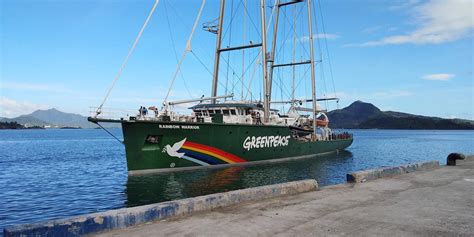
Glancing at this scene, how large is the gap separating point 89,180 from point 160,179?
5167 millimetres

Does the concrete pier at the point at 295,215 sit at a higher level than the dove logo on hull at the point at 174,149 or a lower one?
lower

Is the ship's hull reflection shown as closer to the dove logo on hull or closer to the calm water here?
the calm water

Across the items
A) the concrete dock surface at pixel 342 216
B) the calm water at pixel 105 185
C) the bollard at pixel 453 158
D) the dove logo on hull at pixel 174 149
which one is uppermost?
the dove logo on hull at pixel 174 149

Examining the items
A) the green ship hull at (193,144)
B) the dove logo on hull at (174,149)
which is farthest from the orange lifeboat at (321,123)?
the dove logo on hull at (174,149)

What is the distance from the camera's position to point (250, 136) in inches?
1070

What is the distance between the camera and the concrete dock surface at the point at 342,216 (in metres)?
6.57

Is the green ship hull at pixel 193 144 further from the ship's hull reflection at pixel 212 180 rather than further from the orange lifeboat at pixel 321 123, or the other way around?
the orange lifeboat at pixel 321 123

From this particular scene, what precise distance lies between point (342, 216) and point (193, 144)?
669 inches

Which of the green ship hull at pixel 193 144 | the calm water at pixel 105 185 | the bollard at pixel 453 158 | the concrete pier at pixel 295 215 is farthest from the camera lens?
the green ship hull at pixel 193 144

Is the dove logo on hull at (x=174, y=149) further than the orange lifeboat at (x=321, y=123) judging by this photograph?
No

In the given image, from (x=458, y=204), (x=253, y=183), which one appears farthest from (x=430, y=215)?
(x=253, y=183)

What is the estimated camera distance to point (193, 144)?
2389 centimetres

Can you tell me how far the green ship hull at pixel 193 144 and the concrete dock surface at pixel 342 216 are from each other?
531 inches

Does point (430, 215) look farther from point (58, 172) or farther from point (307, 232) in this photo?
point (58, 172)
